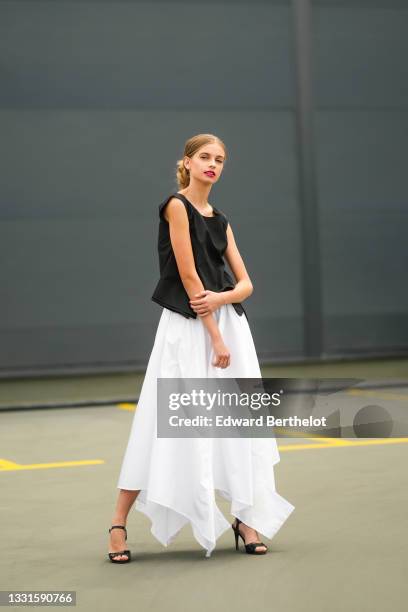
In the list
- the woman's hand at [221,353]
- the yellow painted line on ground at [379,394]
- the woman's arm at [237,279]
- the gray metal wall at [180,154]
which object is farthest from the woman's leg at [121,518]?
the gray metal wall at [180,154]

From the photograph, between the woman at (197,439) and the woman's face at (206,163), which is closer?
the woman at (197,439)

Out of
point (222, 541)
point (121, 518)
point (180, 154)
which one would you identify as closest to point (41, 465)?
point (222, 541)

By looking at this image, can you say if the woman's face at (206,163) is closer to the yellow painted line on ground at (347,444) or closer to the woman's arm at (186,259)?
the woman's arm at (186,259)

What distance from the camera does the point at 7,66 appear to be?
1345cm

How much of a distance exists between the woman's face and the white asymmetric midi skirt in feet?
2.05

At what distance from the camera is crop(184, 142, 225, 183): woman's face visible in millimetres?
5473

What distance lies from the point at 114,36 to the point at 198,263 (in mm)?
8953

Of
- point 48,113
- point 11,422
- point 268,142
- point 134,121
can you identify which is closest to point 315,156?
point 268,142

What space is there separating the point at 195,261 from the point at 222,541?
4.72 feet

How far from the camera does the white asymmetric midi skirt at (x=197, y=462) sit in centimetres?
523

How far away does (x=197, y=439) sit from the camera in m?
5.27

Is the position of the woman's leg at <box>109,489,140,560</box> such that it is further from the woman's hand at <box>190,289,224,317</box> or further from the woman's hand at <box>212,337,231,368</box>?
the woman's hand at <box>190,289,224,317</box>

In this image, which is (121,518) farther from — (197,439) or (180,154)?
(180,154)

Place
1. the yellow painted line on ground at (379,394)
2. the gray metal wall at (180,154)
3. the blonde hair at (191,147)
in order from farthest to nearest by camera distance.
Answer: the gray metal wall at (180,154) < the yellow painted line on ground at (379,394) < the blonde hair at (191,147)
